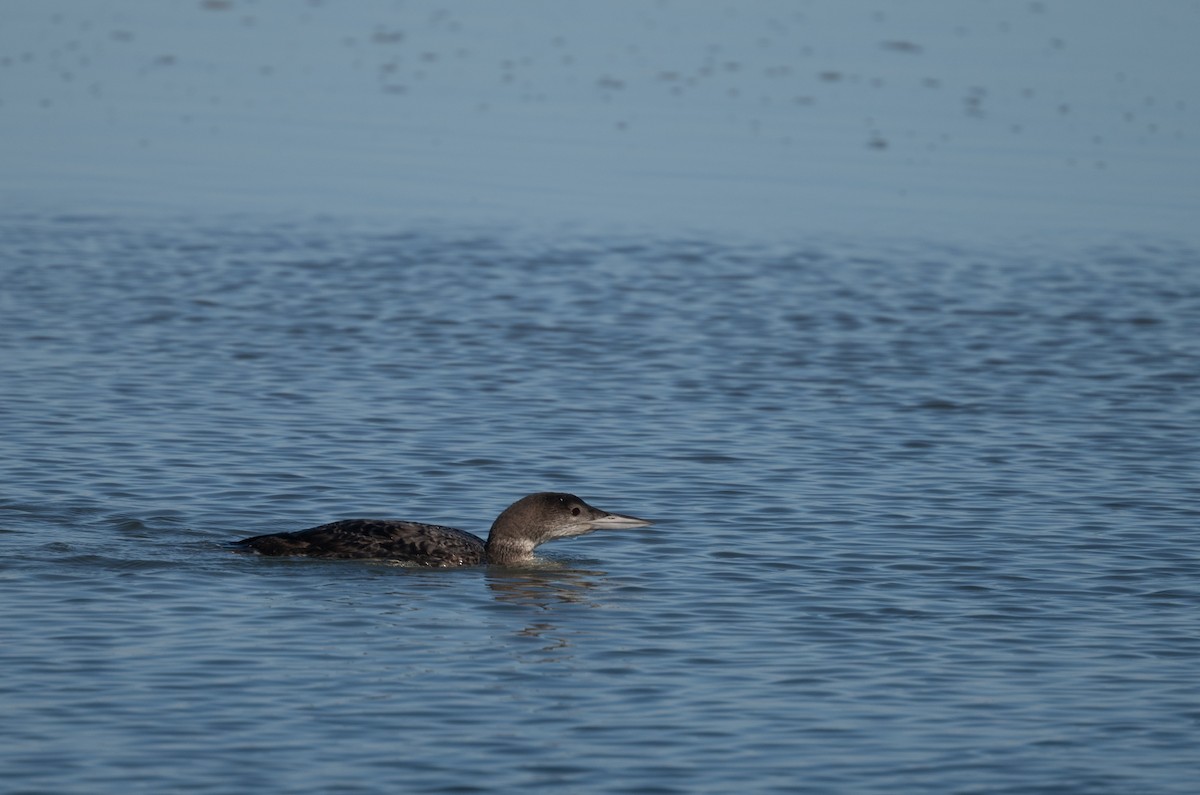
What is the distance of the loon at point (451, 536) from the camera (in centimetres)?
1162

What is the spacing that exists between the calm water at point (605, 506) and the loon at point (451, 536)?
0.12m

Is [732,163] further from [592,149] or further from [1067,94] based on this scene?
[1067,94]

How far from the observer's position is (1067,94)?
31828mm

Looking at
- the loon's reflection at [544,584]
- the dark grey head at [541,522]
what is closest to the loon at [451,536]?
the dark grey head at [541,522]

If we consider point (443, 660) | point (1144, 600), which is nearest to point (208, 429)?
point (443, 660)

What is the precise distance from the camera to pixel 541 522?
11.9 m

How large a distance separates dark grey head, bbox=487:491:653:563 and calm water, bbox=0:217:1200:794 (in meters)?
0.17

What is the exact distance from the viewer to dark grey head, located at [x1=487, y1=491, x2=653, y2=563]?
1192 cm

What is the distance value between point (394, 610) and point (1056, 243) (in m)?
15.3

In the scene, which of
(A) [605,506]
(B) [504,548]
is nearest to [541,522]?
(B) [504,548]

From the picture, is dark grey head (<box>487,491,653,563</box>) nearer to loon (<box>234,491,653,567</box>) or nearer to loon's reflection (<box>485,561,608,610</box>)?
loon (<box>234,491,653,567</box>)

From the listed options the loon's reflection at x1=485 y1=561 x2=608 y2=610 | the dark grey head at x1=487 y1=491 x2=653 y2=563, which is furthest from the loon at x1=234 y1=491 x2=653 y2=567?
the loon's reflection at x1=485 y1=561 x2=608 y2=610

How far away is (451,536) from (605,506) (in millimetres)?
1859

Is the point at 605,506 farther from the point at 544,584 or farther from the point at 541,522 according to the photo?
the point at 544,584
